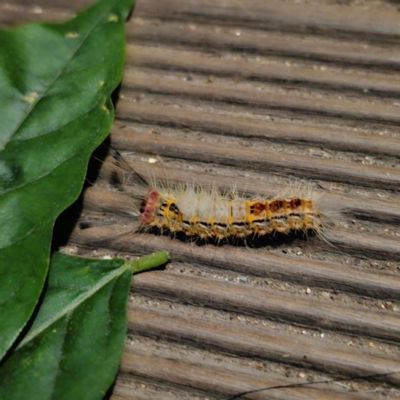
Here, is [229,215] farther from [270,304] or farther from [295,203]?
[270,304]

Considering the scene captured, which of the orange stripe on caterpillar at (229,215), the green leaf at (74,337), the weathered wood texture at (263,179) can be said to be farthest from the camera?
the orange stripe on caterpillar at (229,215)

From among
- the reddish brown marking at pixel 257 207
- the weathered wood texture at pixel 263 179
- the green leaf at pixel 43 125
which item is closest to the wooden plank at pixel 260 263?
the weathered wood texture at pixel 263 179

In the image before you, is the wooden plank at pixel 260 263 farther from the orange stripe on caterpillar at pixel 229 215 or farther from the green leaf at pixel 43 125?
the green leaf at pixel 43 125

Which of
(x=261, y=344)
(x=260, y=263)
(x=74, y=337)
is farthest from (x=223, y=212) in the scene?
(x=74, y=337)

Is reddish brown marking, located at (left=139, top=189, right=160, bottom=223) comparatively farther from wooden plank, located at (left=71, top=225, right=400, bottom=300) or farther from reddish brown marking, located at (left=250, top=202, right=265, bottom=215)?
reddish brown marking, located at (left=250, top=202, right=265, bottom=215)

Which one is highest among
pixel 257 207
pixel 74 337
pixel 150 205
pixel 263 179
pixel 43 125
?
pixel 43 125

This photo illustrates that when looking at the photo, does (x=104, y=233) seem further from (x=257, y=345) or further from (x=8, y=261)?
(x=257, y=345)
